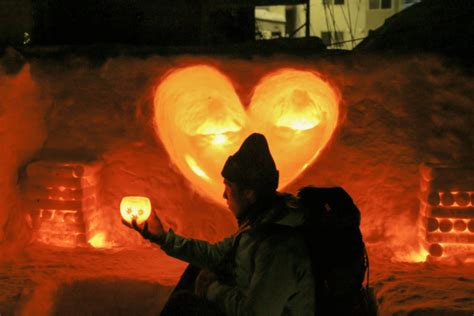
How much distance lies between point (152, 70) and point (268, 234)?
9.80ft

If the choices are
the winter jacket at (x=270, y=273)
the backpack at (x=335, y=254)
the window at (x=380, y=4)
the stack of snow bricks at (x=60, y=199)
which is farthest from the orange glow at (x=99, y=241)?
the window at (x=380, y=4)

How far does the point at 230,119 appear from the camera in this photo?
5980 mm

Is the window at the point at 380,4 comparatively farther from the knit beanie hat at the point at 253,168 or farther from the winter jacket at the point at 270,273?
the winter jacket at the point at 270,273

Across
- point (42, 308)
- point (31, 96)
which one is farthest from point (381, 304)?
point (31, 96)

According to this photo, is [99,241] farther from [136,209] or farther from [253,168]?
[253,168]

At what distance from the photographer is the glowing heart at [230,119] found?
4.92 meters

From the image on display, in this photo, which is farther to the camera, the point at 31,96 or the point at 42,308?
the point at 31,96

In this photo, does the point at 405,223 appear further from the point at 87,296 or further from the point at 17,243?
the point at 17,243

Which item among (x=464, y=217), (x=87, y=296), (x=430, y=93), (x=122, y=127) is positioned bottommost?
(x=87, y=296)

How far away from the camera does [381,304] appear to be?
359 cm

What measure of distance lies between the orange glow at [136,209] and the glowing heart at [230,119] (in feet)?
7.10

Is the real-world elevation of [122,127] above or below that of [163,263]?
above

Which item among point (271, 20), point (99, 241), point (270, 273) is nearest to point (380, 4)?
point (271, 20)

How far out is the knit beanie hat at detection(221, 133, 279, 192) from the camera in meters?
2.47
